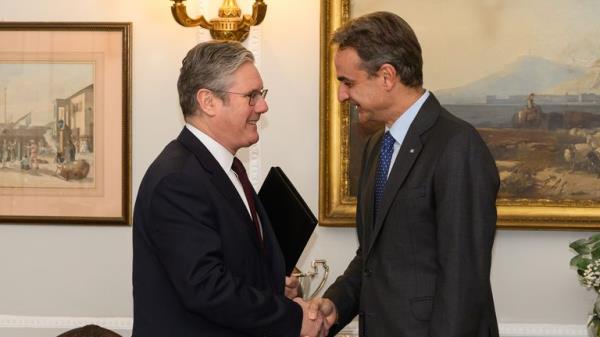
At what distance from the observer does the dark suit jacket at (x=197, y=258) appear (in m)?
2.64

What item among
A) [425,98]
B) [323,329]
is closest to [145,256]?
[323,329]

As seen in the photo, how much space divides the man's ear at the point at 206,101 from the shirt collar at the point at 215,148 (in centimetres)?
7

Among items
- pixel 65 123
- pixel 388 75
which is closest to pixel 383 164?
pixel 388 75

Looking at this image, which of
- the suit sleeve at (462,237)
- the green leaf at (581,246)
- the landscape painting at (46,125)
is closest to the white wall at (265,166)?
the landscape painting at (46,125)

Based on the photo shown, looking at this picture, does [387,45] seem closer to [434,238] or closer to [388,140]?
[388,140]

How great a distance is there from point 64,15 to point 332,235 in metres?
1.70

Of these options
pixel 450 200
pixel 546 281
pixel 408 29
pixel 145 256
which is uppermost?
pixel 408 29

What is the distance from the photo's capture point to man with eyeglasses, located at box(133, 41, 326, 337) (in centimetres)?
265

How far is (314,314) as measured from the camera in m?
3.08

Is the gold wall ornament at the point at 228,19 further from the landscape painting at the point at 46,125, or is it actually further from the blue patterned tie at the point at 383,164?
the blue patterned tie at the point at 383,164

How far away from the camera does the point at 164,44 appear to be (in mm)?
4605

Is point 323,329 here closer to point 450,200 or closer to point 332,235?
point 450,200

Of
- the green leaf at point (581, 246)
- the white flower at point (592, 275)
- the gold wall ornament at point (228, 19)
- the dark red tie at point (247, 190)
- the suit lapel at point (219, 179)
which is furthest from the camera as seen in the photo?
the gold wall ornament at point (228, 19)

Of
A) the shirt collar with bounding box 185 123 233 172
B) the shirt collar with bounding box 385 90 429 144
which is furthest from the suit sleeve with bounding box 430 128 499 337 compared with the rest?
the shirt collar with bounding box 185 123 233 172
